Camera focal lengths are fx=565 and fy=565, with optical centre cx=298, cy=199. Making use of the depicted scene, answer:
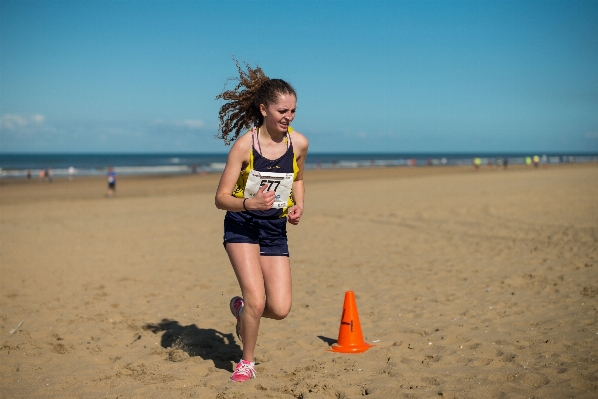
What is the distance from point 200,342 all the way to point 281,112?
251cm

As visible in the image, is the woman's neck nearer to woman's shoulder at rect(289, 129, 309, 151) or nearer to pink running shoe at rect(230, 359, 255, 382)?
woman's shoulder at rect(289, 129, 309, 151)

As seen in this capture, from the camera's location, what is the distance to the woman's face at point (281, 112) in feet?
13.7

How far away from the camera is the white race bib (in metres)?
4.22

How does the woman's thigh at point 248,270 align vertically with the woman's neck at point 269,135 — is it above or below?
below

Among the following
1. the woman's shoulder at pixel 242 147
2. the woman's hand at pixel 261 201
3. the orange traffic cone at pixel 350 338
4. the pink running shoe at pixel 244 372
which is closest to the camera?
the woman's hand at pixel 261 201

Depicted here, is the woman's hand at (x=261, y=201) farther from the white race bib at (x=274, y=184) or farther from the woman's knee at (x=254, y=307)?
the woman's knee at (x=254, y=307)

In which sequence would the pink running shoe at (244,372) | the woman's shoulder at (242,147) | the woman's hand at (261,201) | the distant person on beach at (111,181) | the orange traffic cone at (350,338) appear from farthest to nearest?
the distant person on beach at (111,181), the orange traffic cone at (350,338), the pink running shoe at (244,372), the woman's shoulder at (242,147), the woman's hand at (261,201)

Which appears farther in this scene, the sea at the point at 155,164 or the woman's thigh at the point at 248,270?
the sea at the point at 155,164

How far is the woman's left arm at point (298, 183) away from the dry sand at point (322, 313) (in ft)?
4.14

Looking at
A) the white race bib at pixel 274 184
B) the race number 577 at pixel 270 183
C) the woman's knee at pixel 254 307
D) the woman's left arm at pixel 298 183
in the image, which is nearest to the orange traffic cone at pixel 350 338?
the woman's knee at pixel 254 307

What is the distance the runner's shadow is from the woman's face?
2.04 m

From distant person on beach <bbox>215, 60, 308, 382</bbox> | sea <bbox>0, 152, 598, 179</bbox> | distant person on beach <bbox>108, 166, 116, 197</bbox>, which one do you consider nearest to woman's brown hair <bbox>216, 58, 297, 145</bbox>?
distant person on beach <bbox>215, 60, 308, 382</bbox>

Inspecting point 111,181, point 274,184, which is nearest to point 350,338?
point 274,184

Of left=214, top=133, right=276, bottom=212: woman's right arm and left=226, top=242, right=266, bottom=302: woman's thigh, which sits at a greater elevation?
left=214, top=133, right=276, bottom=212: woman's right arm
